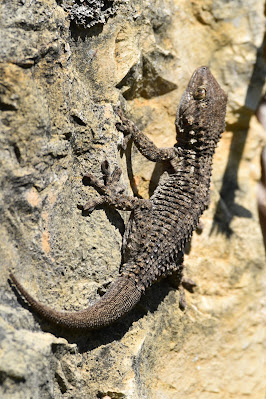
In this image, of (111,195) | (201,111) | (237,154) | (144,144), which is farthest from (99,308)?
(237,154)

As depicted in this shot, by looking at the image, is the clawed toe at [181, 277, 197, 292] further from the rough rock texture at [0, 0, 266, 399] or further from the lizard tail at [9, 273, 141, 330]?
the lizard tail at [9, 273, 141, 330]

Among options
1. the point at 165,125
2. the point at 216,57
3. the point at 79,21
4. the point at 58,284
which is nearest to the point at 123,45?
the point at 79,21

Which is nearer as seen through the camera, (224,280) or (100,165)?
(100,165)

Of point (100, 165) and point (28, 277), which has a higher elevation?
point (100, 165)

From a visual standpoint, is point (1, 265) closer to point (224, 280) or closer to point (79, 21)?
point (79, 21)

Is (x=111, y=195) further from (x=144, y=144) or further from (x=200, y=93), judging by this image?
(x=200, y=93)
